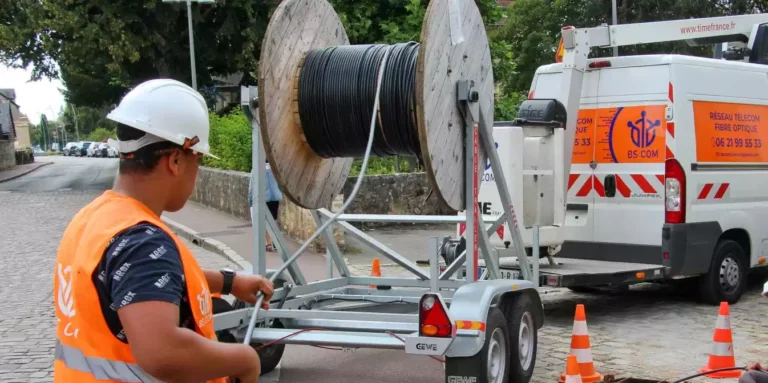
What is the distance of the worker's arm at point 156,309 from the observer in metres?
2.04

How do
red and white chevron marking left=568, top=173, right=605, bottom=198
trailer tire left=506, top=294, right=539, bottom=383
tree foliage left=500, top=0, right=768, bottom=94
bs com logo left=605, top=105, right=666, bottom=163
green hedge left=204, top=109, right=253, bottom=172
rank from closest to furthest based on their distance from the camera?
trailer tire left=506, top=294, right=539, bottom=383
bs com logo left=605, top=105, right=666, bottom=163
red and white chevron marking left=568, top=173, right=605, bottom=198
green hedge left=204, top=109, right=253, bottom=172
tree foliage left=500, top=0, right=768, bottom=94

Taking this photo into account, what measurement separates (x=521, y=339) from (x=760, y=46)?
7365 millimetres

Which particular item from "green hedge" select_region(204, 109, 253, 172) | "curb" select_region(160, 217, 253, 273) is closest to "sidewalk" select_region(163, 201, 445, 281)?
"curb" select_region(160, 217, 253, 273)

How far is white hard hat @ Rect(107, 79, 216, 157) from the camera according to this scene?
232cm

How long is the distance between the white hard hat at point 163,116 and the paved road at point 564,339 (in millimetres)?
4945

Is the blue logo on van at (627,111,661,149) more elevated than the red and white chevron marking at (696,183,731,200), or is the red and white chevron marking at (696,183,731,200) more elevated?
the blue logo on van at (627,111,661,149)

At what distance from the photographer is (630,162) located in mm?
9570

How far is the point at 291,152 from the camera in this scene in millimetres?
6914

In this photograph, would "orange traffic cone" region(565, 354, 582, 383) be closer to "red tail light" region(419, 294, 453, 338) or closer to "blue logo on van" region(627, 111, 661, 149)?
"red tail light" region(419, 294, 453, 338)

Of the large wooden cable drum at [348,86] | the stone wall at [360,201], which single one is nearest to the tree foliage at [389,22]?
the stone wall at [360,201]

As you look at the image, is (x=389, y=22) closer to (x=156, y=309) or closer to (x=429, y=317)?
(x=429, y=317)

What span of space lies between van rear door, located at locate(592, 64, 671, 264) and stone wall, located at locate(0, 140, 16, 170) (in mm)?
50784

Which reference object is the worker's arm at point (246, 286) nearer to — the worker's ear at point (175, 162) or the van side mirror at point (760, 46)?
the worker's ear at point (175, 162)

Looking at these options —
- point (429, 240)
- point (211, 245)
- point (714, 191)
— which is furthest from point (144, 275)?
point (211, 245)
